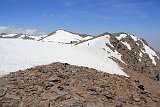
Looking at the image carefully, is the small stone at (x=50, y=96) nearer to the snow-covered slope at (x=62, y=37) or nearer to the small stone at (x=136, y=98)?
the small stone at (x=136, y=98)

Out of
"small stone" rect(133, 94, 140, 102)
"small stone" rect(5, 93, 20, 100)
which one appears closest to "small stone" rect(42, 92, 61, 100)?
"small stone" rect(5, 93, 20, 100)

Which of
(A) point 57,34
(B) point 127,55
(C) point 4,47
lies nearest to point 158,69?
(B) point 127,55

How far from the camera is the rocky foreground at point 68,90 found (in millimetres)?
18812

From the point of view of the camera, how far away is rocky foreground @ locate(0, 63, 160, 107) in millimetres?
18812

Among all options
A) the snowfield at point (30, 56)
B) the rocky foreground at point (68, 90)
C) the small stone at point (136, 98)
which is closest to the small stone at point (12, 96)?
the rocky foreground at point (68, 90)

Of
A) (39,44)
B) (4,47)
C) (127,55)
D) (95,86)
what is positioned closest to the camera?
(95,86)

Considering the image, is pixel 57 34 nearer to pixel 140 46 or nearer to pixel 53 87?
pixel 140 46

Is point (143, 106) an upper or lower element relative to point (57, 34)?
lower

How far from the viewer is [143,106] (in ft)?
70.0

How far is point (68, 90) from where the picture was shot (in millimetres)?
20297

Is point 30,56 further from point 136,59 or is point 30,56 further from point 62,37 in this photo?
point 62,37

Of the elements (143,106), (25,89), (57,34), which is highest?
(57,34)

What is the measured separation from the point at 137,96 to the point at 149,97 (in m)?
2.05

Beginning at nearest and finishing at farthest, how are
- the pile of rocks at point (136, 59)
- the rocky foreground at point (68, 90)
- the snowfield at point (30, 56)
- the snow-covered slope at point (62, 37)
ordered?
the rocky foreground at point (68, 90) < the snowfield at point (30, 56) < the pile of rocks at point (136, 59) < the snow-covered slope at point (62, 37)
